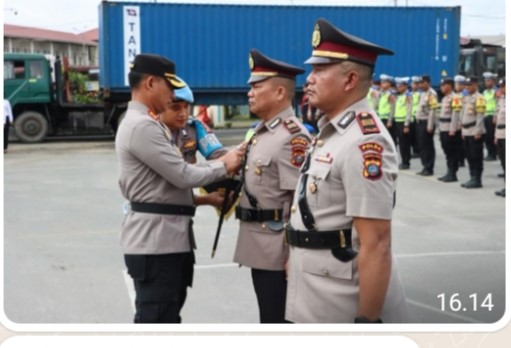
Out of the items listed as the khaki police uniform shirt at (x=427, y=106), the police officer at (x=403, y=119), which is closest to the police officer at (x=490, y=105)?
the khaki police uniform shirt at (x=427, y=106)

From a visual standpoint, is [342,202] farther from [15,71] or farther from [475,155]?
[15,71]

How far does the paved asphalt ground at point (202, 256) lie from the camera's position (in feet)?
10.2

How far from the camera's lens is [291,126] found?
2521mm

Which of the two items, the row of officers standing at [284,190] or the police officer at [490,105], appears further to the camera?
the police officer at [490,105]

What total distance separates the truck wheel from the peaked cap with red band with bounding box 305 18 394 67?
1166cm

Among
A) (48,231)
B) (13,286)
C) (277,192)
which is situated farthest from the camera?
(48,231)

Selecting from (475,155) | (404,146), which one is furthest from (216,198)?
(404,146)

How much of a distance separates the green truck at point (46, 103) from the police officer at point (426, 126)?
582 centimetres

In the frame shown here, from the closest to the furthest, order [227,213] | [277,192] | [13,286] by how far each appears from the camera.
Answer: [277,192] < [227,213] < [13,286]

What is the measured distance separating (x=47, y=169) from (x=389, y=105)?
4.51 metres

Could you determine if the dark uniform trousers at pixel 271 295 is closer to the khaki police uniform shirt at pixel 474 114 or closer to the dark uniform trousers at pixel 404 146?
the khaki police uniform shirt at pixel 474 114
